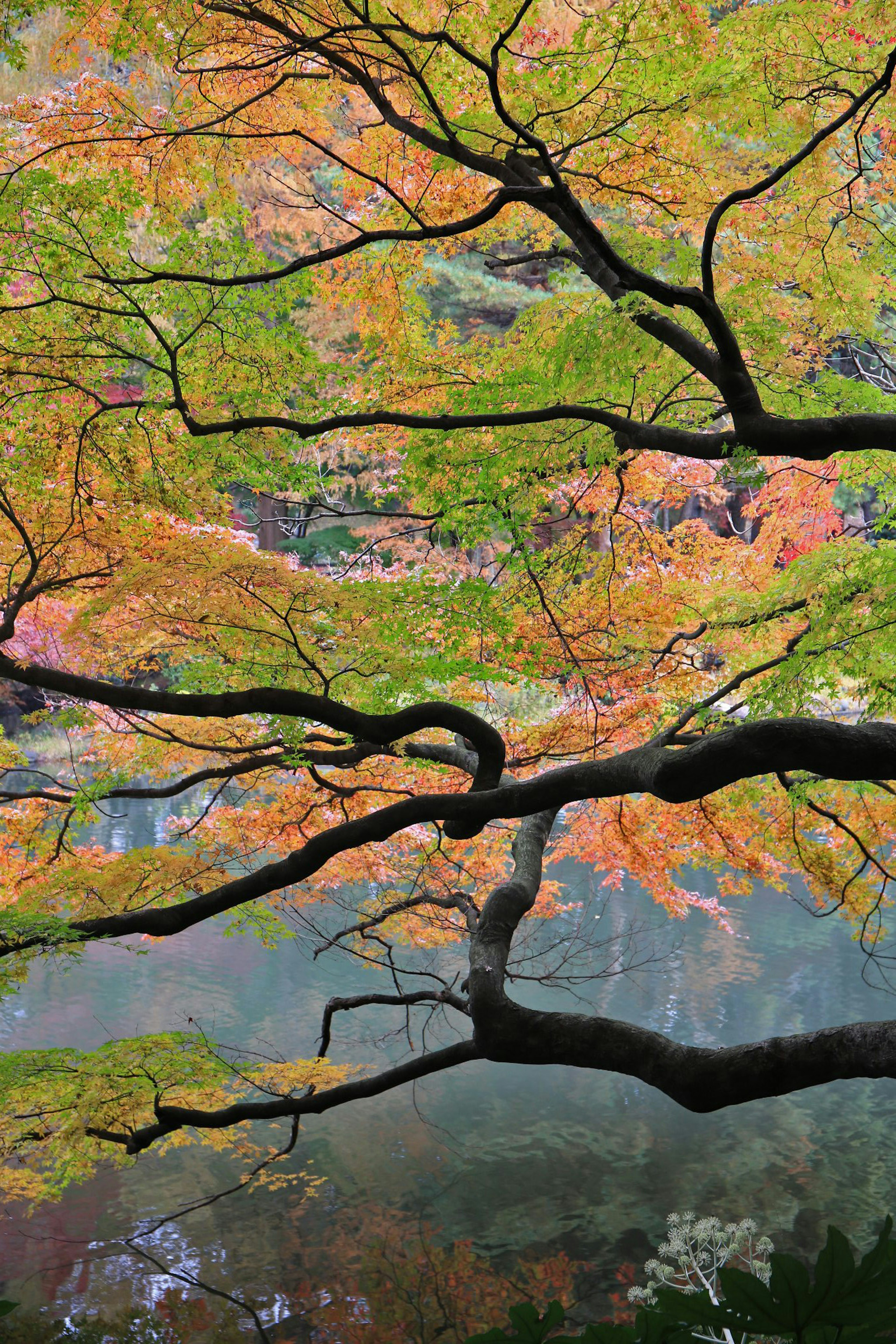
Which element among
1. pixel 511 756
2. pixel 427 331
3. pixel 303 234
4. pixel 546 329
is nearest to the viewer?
pixel 546 329

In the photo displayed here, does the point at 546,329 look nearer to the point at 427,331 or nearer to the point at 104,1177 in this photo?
the point at 427,331

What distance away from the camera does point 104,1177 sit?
786 centimetres

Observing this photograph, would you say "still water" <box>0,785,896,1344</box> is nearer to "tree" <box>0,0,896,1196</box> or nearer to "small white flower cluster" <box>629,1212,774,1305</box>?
"tree" <box>0,0,896,1196</box>

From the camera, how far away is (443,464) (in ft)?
16.1

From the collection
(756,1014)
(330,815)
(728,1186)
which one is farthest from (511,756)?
(756,1014)

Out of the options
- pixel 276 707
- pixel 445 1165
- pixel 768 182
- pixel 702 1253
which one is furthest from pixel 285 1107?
pixel 768 182

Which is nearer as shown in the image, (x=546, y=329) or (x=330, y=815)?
(x=546, y=329)

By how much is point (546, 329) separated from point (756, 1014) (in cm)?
877

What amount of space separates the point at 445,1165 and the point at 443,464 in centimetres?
630

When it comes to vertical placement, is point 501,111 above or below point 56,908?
above

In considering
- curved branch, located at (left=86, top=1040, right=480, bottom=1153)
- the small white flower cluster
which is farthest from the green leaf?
curved branch, located at (left=86, top=1040, right=480, bottom=1153)

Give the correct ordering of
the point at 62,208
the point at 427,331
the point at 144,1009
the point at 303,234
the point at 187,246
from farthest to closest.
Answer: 1. the point at 303,234
2. the point at 144,1009
3. the point at 427,331
4. the point at 187,246
5. the point at 62,208

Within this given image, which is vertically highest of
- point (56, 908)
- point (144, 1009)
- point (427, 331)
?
point (427, 331)

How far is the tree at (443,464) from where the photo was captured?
153 inches
